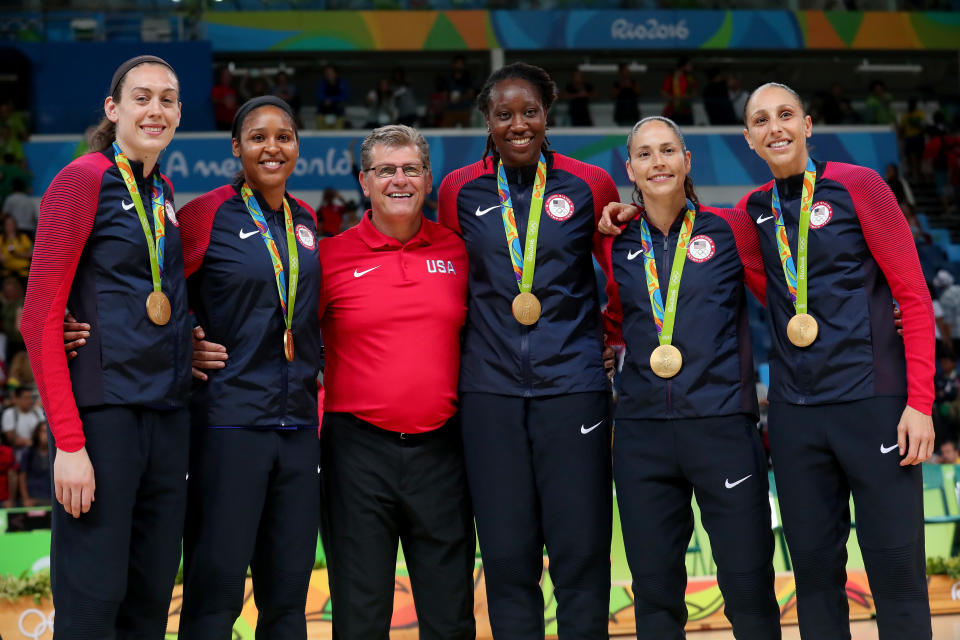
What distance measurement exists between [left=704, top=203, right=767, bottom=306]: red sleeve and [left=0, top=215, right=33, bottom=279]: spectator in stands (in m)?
10.2

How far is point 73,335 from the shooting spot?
3.05 m

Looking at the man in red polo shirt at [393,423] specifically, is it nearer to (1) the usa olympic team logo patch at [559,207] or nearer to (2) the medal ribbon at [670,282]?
(1) the usa olympic team logo patch at [559,207]

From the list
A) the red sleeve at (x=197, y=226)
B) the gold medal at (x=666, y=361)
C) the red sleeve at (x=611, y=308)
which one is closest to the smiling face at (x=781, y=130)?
the red sleeve at (x=611, y=308)

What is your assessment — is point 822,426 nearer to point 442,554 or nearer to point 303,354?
point 442,554

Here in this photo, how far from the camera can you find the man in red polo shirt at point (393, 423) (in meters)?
3.69

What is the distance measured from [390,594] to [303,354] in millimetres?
966

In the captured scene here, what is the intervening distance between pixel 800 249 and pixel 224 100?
12.2 meters

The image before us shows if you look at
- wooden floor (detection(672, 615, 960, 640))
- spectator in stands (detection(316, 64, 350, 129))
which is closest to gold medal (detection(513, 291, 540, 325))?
wooden floor (detection(672, 615, 960, 640))

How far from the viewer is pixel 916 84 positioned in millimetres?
18359

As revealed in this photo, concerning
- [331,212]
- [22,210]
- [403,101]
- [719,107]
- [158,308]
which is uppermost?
[403,101]

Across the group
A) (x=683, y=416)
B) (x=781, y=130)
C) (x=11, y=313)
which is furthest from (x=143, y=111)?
(x=11, y=313)

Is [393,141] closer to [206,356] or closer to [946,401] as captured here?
[206,356]

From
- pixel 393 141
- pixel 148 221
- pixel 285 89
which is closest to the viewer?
pixel 148 221

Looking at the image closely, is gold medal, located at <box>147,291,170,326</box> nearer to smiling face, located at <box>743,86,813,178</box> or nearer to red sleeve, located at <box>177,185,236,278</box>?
red sleeve, located at <box>177,185,236,278</box>
